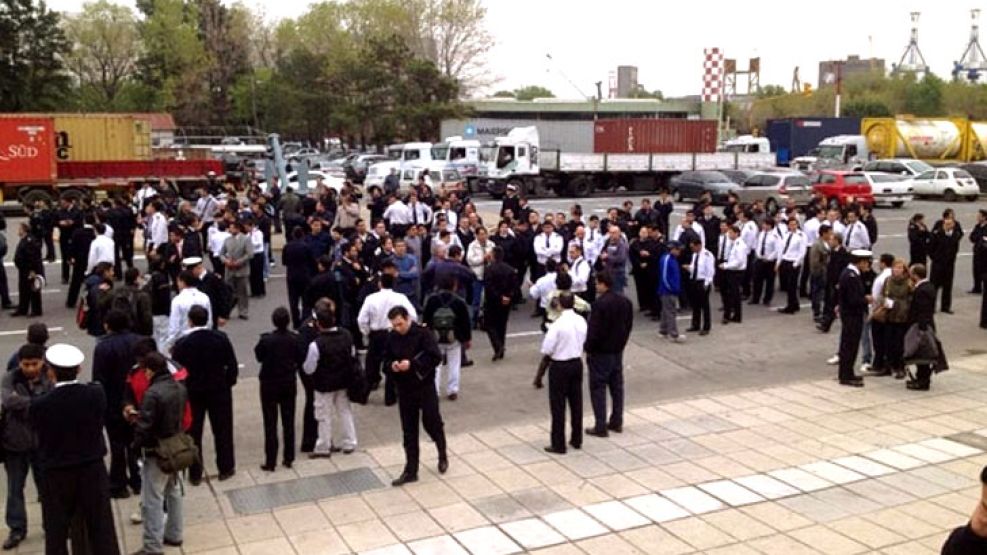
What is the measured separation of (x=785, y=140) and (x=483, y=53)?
820 inches

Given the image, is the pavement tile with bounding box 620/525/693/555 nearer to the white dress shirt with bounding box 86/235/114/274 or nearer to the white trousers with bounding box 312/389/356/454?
the white trousers with bounding box 312/389/356/454

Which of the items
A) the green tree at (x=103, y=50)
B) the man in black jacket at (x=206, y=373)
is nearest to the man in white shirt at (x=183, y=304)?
the man in black jacket at (x=206, y=373)

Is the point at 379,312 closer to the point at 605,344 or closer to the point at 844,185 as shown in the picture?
the point at 605,344

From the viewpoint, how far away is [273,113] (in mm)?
63844

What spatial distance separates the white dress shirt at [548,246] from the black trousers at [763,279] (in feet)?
12.6

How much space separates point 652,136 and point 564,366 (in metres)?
32.2

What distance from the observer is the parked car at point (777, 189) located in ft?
106

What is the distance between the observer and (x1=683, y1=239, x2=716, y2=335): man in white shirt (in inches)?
560

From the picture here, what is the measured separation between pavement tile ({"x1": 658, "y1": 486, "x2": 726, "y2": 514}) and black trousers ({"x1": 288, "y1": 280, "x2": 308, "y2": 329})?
7311 millimetres

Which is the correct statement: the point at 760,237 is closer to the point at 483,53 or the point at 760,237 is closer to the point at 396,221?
the point at 396,221

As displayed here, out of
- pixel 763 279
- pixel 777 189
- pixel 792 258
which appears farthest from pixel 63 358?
pixel 777 189

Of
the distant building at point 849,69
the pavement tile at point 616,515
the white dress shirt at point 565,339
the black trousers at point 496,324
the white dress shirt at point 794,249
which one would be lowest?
the pavement tile at point 616,515

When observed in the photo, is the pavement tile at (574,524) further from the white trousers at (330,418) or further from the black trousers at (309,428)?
the black trousers at (309,428)

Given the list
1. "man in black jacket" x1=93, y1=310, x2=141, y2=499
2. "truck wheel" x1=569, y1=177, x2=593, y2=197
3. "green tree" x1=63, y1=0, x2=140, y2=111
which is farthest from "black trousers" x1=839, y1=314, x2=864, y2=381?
"green tree" x1=63, y1=0, x2=140, y2=111
